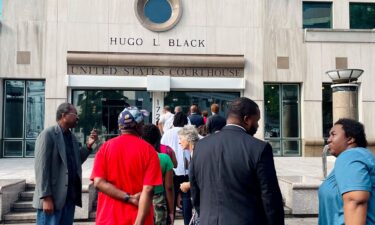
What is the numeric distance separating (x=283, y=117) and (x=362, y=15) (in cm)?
580

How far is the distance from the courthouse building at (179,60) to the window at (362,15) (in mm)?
44

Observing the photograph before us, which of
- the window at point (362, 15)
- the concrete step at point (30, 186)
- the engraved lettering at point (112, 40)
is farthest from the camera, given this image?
the window at point (362, 15)

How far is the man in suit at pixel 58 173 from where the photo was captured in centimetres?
454

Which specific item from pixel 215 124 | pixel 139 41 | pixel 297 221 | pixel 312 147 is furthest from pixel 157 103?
pixel 215 124

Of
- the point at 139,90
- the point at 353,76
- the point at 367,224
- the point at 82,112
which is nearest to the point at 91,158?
the point at 82,112

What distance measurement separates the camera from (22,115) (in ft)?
55.2

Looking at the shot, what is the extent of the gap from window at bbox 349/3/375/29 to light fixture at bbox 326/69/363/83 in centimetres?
765

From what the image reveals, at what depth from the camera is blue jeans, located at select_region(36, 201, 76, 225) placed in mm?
4578

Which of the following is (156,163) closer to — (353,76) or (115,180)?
(115,180)

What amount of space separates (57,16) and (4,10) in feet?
6.79

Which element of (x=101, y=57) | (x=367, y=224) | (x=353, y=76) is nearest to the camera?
(x=367, y=224)

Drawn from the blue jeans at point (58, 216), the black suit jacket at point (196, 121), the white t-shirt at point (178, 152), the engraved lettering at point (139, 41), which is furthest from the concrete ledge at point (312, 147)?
the blue jeans at point (58, 216)

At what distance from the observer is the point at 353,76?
1148 cm

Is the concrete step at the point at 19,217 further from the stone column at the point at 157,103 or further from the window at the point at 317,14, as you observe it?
the window at the point at 317,14
